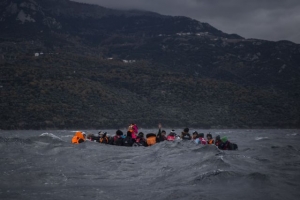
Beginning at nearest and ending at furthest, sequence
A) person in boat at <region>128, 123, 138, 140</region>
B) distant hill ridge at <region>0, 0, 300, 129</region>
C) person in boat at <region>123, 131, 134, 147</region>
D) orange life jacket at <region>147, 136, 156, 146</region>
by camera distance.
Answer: person in boat at <region>123, 131, 134, 147</region>
orange life jacket at <region>147, 136, 156, 146</region>
person in boat at <region>128, 123, 138, 140</region>
distant hill ridge at <region>0, 0, 300, 129</region>

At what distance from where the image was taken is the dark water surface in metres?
11.2

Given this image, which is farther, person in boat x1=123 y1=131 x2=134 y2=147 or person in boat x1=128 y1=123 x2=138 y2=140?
person in boat x1=128 y1=123 x2=138 y2=140

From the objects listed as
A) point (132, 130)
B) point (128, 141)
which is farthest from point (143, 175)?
point (132, 130)

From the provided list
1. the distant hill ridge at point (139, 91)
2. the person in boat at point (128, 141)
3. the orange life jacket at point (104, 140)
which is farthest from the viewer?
the distant hill ridge at point (139, 91)

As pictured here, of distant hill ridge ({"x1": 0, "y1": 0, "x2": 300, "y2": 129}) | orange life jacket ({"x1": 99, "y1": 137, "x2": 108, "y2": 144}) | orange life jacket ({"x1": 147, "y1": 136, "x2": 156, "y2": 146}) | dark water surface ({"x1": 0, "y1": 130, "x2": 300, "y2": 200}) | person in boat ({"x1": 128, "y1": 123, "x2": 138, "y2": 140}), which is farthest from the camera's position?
distant hill ridge ({"x1": 0, "y1": 0, "x2": 300, "y2": 129})

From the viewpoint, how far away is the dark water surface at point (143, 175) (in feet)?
36.6

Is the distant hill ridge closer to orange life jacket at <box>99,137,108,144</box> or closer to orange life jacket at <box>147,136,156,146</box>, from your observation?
orange life jacket at <box>99,137,108,144</box>

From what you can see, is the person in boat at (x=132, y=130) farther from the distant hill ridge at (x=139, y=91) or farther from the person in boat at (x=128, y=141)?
the distant hill ridge at (x=139, y=91)

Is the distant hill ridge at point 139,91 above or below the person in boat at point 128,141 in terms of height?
above

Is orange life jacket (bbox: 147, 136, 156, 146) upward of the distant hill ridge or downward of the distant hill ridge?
downward

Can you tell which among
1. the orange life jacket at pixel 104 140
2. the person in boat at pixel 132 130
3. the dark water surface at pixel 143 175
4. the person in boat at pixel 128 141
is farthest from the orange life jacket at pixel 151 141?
the dark water surface at pixel 143 175

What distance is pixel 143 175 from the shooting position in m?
14.4

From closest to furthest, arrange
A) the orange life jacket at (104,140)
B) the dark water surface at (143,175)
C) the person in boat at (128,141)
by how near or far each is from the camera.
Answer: the dark water surface at (143,175) < the person in boat at (128,141) < the orange life jacket at (104,140)

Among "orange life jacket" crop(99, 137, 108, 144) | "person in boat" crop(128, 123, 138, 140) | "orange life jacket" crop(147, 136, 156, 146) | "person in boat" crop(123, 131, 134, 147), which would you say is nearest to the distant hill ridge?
"orange life jacket" crop(99, 137, 108, 144)
